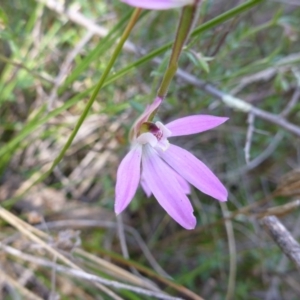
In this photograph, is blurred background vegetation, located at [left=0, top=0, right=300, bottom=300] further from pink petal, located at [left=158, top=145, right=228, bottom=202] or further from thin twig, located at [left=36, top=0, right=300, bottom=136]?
pink petal, located at [left=158, top=145, right=228, bottom=202]

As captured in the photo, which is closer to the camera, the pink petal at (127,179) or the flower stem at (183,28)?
the flower stem at (183,28)

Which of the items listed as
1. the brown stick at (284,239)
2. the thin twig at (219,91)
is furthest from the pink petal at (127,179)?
the thin twig at (219,91)

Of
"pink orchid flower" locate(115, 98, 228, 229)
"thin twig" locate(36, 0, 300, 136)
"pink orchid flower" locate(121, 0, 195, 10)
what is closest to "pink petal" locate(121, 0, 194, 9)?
"pink orchid flower" locate(121, 0, 195, 10)

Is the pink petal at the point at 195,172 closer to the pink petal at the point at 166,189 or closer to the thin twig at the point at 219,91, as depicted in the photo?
the pink petal at the point at 166,189

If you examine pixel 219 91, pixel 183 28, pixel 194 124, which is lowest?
pixel 219 91

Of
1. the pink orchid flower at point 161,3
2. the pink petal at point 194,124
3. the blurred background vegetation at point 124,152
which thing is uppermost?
the pink orchid flower at point 161,3

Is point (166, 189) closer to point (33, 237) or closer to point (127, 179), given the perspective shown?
point (127, 179)

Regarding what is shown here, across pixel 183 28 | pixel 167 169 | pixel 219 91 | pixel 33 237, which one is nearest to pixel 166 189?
pixel 167 169
